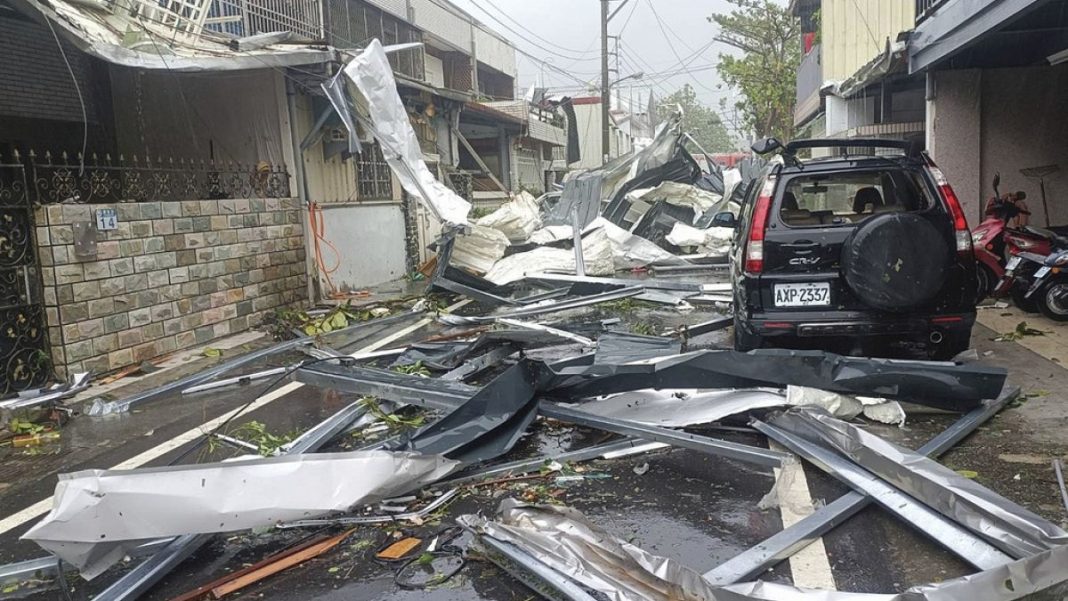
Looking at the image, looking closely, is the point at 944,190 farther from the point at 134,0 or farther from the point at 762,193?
the point at 134,0

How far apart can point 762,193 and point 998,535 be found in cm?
323

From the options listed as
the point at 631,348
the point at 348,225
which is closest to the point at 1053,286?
the point at 631,348

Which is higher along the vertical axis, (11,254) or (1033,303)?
→ (11,254)

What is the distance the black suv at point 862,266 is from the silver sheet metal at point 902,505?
127cm

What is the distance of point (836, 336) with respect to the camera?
5.56 meters

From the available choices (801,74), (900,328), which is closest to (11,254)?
(900,328)

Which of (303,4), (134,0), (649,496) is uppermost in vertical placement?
(303,4)

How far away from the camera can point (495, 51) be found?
32.1 metres

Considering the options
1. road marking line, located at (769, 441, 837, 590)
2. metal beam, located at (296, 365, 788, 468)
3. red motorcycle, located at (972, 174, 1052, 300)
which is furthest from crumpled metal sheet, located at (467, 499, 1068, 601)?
red motorcycle, located at (972, 174, 1052, 300)

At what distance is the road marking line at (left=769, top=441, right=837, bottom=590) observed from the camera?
319 centimetres

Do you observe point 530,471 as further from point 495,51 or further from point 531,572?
point 495,51

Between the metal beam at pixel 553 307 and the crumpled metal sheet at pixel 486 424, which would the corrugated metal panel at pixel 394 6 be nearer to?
the metal beam at pixel 553 307

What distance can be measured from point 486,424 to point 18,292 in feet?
16.7

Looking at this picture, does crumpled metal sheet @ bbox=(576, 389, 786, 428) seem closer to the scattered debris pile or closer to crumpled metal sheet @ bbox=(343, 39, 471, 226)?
the scattered debris pile
